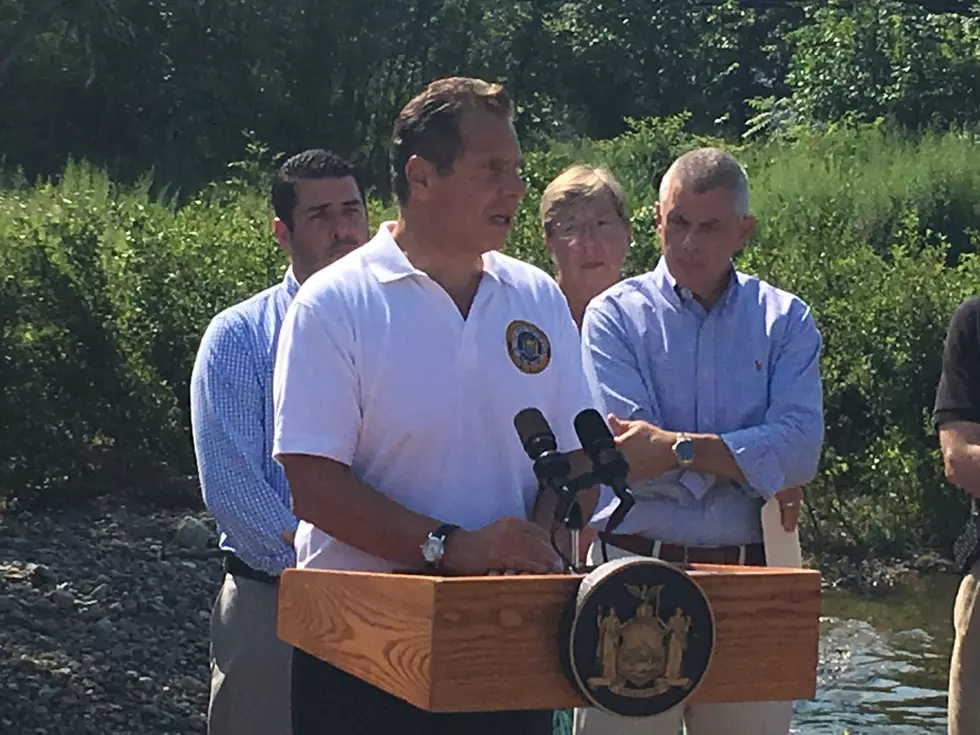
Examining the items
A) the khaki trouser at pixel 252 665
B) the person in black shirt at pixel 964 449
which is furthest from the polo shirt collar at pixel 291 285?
the person in black shirt at pixel 964 449

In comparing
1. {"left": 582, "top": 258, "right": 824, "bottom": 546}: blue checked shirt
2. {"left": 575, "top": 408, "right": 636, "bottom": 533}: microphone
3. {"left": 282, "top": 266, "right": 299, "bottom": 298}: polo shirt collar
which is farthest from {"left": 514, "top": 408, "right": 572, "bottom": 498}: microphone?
{"left": 282, "top": 266, "right": 299, "bottom": 298}: polo shirt collar

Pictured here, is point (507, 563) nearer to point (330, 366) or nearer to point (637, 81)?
point (330, 366)

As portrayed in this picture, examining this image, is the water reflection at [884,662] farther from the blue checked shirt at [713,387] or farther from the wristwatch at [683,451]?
the wristwatch at [683,451]

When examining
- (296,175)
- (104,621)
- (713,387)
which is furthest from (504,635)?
(104,621)

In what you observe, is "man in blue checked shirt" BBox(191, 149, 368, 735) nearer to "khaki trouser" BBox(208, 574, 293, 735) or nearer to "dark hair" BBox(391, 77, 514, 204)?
"khaki trouser" BBox(208, 574, 293, 735)

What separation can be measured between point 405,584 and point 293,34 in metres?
28.8

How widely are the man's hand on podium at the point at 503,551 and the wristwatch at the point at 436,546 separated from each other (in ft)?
0.03

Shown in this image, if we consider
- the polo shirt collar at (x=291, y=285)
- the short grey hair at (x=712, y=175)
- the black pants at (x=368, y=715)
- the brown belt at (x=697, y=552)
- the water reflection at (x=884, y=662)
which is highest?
the short grey hair at (x=712, y=175)

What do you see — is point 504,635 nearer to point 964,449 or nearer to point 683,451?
point 683,451

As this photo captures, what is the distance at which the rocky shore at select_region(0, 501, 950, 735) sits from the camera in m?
8.35

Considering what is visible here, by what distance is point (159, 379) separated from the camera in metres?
11.6

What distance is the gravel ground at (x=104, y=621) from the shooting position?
27.3 ft

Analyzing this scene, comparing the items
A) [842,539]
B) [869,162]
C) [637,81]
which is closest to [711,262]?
[842,539]

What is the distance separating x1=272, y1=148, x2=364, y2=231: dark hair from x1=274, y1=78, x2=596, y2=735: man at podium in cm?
154
